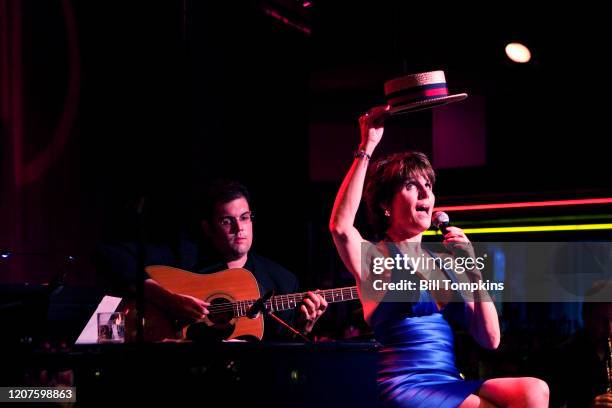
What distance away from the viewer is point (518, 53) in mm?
5688

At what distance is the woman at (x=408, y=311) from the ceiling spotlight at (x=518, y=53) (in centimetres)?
277

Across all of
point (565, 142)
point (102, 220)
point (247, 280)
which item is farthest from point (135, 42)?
point (565, 142)

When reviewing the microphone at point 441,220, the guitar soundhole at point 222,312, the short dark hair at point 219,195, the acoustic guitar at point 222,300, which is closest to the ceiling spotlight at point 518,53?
the short dark hair at point 219,195

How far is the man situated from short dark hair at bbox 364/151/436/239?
742mm

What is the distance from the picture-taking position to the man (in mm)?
3893

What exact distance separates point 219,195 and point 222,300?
55 cm

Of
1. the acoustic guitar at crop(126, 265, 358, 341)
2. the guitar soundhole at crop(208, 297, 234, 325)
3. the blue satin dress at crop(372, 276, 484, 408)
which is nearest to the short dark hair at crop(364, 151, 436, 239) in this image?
the blue satin dress at crop(372, 276, 484, 408)

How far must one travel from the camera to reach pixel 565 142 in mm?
5102

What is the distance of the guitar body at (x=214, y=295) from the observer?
391 cm

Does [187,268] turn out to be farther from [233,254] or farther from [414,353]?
[414,353]

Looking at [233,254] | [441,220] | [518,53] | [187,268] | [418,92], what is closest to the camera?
[441,220]

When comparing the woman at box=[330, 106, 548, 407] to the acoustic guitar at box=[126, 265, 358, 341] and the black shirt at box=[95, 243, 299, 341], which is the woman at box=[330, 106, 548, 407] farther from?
the black shirt at box=[95, 243, 299, 341]

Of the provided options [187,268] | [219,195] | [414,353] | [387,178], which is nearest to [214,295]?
[187,268]

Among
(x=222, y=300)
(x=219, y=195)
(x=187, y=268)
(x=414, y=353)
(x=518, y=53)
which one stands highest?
(x=518, y=53)
